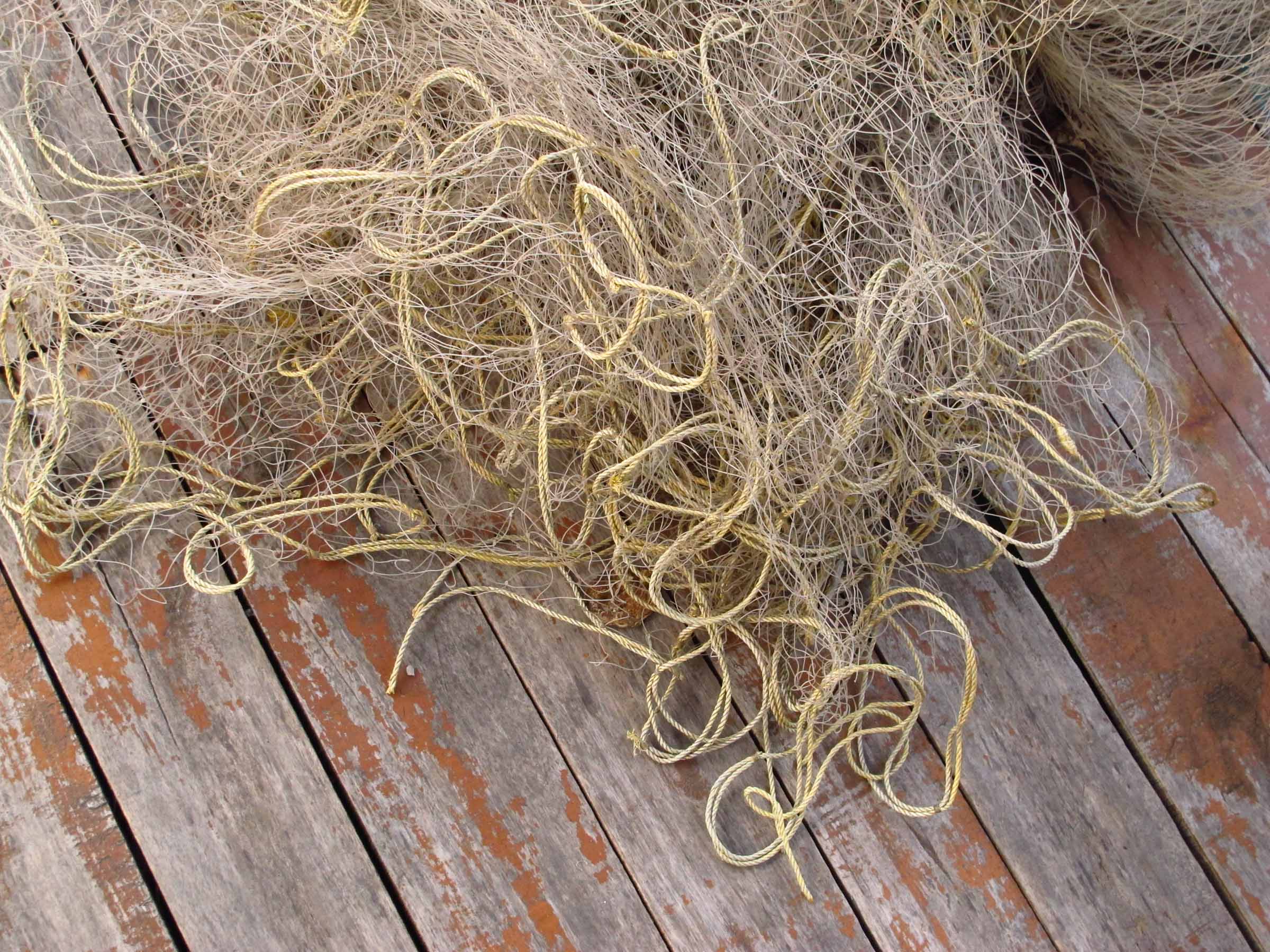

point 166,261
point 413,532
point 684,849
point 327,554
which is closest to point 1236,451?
point 684,849

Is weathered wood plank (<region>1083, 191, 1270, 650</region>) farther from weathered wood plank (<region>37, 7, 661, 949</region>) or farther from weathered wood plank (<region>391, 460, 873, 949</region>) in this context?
weathered wood plank (<region>37, 7, 661, 949</region>)

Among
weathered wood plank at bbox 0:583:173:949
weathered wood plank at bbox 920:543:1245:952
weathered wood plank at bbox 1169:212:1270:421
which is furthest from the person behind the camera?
weathered wood plank at bbox 1169:212:1270:421

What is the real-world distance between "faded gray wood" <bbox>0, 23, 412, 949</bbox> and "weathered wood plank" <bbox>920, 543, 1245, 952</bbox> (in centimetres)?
81

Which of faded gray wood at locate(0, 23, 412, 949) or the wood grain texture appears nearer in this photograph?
faded gray wood at locate(0, 23, 412, 949)

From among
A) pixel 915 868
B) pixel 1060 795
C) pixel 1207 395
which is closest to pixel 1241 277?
pixel 1207 395

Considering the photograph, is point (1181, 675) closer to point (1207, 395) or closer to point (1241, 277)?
point (1207, 395)

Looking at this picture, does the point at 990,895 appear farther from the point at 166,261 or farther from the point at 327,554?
the point at 166,261

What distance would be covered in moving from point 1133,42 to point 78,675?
1620 millimetres

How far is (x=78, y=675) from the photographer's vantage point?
1180mm

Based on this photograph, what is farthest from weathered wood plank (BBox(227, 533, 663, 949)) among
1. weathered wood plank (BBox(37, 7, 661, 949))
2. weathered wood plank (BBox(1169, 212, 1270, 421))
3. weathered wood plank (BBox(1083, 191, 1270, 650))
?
weathered wood plank (BBox(1169, 212, 1270, 421))

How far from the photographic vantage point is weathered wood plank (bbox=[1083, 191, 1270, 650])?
1.33 metres

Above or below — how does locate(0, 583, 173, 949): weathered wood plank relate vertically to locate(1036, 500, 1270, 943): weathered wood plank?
above

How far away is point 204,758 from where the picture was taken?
46.5 inches

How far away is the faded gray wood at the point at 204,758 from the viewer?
3.82ft
